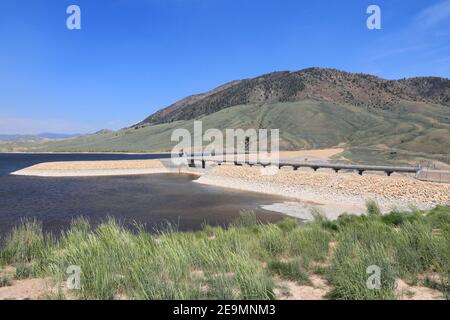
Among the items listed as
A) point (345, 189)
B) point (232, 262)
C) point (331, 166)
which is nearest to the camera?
point (232, 262)

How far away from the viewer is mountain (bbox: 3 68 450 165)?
85.5 metres

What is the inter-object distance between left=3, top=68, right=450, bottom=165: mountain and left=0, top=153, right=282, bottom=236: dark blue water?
3924 cm

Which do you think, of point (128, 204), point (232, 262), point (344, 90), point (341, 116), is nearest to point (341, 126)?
point (341, 116)

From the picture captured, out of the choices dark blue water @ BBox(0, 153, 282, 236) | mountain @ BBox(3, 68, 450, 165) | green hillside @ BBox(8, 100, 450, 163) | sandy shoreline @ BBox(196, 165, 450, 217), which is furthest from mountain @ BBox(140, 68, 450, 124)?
dark blue water @ BBox(0, 153, 282, 236)

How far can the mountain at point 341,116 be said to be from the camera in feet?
281

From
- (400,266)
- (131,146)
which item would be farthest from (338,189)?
(131,146)

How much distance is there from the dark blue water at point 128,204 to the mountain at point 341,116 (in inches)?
1545

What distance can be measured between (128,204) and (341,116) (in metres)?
117

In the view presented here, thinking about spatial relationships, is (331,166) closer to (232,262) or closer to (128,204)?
(128,204)

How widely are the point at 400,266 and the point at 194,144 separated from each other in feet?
448

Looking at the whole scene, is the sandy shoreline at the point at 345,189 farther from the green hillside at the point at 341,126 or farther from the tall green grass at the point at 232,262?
the green hillside at the point at 341,126

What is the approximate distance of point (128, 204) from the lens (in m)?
29.0
